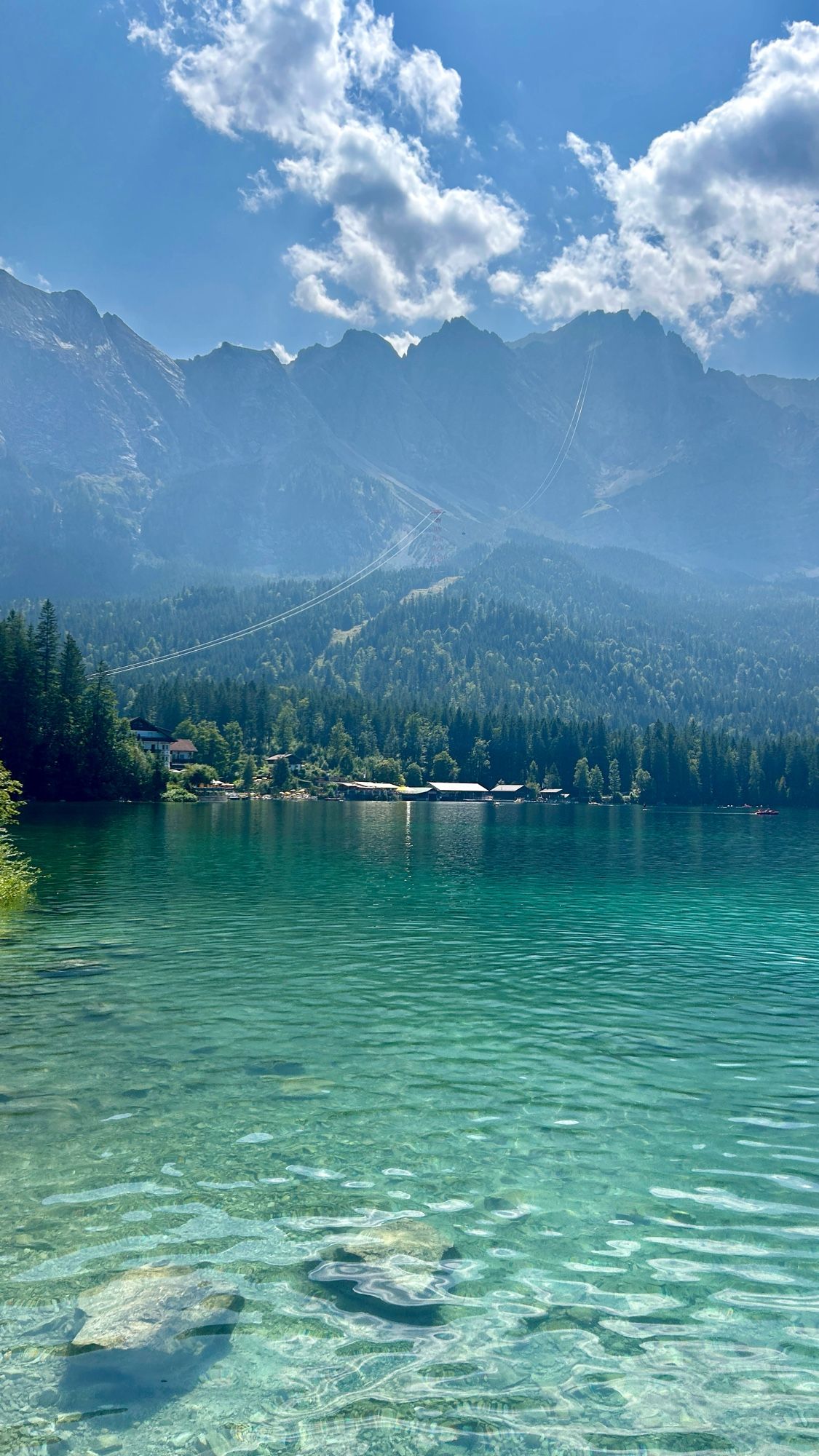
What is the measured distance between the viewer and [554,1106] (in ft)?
63.7

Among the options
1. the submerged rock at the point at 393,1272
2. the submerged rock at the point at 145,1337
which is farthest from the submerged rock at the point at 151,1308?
the submerged rock at the point at 393,1272

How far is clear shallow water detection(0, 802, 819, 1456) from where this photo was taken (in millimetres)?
9617

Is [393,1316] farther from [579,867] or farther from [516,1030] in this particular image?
[579,867]

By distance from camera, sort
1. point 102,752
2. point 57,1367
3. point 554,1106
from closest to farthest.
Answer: point 57,1367 → point 554,1106 → point 102,752

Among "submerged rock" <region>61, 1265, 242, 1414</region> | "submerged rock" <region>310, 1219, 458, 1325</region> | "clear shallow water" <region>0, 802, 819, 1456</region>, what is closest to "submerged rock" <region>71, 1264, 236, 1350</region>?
"submerged rock" <region>61, 1265, 242, 1414</region>

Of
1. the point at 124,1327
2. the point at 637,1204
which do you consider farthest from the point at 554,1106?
the point at 124,1327

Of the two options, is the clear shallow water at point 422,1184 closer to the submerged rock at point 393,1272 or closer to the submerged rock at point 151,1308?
the submerged rock at point 393,1272

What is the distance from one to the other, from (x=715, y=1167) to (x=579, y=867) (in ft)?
208

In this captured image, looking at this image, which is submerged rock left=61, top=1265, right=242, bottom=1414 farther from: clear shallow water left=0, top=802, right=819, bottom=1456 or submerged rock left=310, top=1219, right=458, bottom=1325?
submerged rock left=310, top=1219, right=458, bottom=1325

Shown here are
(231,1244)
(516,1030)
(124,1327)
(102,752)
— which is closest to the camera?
(124,1327)

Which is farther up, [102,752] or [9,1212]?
[102,752]

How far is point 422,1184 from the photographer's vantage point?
596 inches

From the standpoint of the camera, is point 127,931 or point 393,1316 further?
point 127,931

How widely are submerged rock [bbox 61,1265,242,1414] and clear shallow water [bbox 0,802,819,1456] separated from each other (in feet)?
0.38
